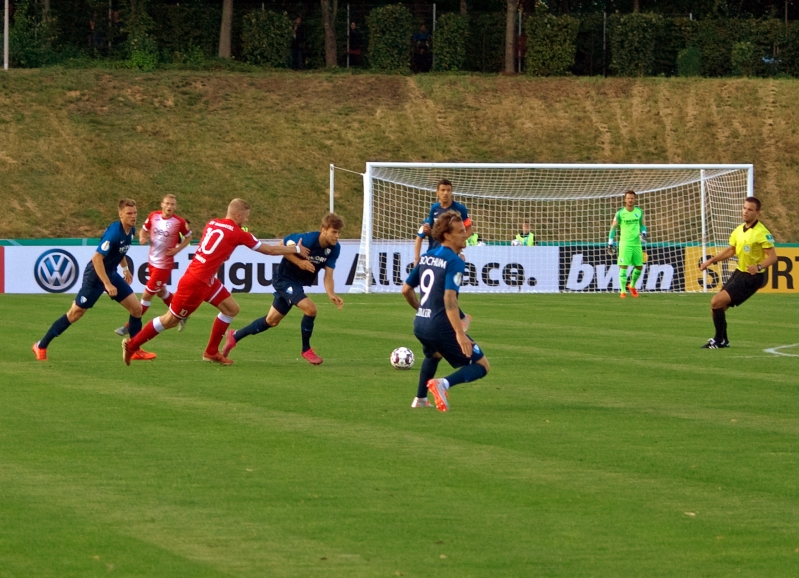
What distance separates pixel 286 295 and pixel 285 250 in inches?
52.8

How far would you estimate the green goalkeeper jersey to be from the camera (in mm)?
26469

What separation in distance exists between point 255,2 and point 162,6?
142 inches

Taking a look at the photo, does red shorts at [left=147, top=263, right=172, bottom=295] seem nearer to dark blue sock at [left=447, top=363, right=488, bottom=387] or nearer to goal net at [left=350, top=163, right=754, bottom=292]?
dark blue sock at [left=447, top=363, right=488, bottom=387]

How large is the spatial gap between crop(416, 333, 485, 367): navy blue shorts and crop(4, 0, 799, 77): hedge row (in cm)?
3912

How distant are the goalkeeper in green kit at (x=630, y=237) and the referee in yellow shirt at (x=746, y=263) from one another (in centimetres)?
999

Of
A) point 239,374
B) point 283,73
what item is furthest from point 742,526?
point 283,73

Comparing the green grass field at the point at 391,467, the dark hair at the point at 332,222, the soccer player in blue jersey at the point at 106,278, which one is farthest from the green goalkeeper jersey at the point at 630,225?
the soccer player in blue jersey at the point at 106,278

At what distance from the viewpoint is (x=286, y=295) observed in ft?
46.3

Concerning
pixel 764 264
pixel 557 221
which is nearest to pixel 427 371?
pixel 764 264

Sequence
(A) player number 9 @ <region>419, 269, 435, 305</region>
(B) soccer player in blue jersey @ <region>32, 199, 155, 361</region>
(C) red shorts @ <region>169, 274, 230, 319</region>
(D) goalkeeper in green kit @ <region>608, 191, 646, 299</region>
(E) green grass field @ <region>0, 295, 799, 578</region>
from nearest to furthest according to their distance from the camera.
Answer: (E) green grass field @ <region>0, 295, 799, 578</region>
(A) player number 9 @ <region>419, 269, 435, 305</region>
(C) red shorts @ <region>169, 274, 230, 319</region>
(B) soccer player in blue jersey @ <region>32, 199, 155, 361</region>
(D) goalkeeper in green kit @ <region>608, 191, 646, 299</region>

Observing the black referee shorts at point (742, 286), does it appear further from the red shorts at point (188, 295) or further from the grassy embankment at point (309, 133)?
the grassy embankment at point (309, 133)

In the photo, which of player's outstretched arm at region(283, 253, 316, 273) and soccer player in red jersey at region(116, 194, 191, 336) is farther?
soccer player in red jersey at region(116, 194, 191, 336)

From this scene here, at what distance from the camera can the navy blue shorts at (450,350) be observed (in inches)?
395

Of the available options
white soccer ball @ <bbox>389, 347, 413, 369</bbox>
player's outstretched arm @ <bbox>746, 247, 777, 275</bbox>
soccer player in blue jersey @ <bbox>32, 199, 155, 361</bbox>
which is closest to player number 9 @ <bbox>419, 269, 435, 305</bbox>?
white soccer ball @ <bbox>389, 347, 413, 369</bbox>
